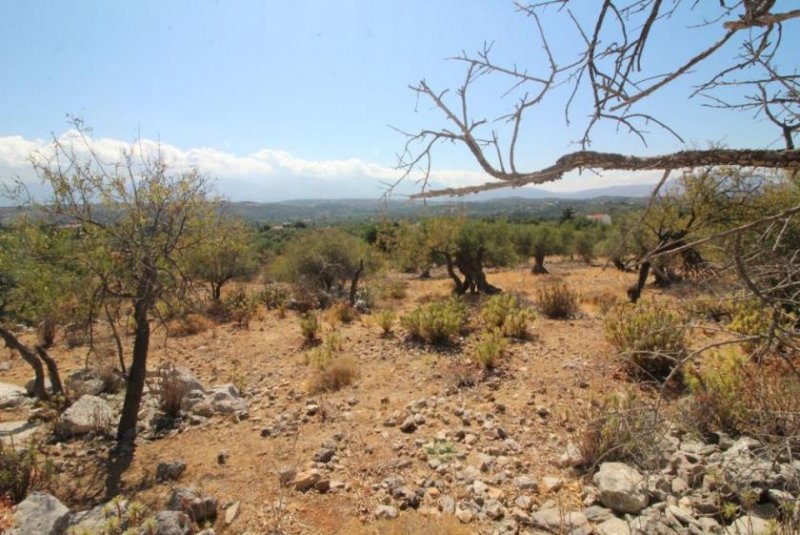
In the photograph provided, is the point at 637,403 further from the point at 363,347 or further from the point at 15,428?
the point at 15,428

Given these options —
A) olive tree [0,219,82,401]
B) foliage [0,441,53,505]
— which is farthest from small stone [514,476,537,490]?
olive tree [0,219,82,401]

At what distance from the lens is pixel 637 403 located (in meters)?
3.96

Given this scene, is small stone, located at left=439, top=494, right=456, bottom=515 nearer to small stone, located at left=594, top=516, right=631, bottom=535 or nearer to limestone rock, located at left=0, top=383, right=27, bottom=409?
small stone, located at left=594, top=516, right=631, bottom=535

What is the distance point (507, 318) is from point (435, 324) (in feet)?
4.67

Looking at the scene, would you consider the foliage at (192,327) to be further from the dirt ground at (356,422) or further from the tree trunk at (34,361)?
the tree trunk at (34,361)

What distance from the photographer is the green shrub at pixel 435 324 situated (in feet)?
25.7

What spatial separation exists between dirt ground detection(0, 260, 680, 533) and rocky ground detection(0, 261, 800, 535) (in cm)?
2

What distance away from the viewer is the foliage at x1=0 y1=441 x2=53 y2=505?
12.3 feet

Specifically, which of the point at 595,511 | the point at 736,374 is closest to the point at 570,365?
the point at 736,374

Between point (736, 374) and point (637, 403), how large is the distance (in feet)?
3.90

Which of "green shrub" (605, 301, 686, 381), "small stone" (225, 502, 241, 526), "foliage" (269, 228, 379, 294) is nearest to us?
"small stone" (225, 502, 241, 526)

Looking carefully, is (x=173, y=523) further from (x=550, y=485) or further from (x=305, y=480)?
(x=550, y=485)

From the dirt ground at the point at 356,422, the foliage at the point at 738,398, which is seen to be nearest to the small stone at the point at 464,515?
the dirt ground at the point at 356,422

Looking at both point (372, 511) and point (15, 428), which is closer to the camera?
point (372, 511)
